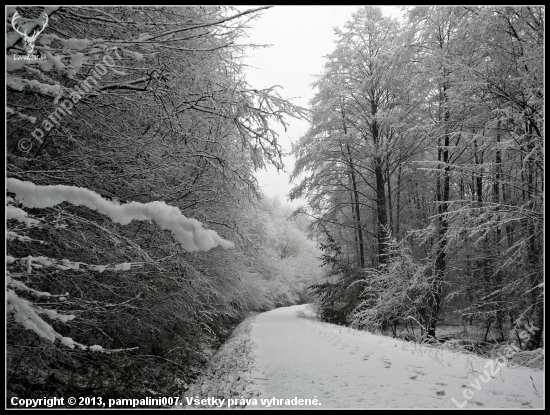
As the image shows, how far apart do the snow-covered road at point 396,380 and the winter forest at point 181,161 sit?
1389 mm

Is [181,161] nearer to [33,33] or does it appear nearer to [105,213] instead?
[33,33]

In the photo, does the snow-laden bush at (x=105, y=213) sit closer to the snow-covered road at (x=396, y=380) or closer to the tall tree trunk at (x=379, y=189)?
the snow-covered road at (x=396, y=380)

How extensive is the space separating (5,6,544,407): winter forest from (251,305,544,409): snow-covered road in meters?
1.39

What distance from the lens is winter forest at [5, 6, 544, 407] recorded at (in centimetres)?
239

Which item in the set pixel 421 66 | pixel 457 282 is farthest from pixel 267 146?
pixel 457 282

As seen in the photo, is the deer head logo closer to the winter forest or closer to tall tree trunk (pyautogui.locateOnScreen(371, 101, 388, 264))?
the winter forest

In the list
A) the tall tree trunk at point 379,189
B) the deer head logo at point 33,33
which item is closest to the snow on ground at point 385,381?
the deer head logo at point 33,33

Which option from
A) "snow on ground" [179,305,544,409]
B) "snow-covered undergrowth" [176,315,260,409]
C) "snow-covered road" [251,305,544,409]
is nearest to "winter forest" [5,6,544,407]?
"snow-covered undergrowth" [176,315,260,409]

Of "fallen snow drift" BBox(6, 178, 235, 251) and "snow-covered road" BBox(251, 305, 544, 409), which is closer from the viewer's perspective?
"fallen snow drift" BBox(6, 178, 235, 251)

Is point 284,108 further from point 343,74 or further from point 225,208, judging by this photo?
point 343,74

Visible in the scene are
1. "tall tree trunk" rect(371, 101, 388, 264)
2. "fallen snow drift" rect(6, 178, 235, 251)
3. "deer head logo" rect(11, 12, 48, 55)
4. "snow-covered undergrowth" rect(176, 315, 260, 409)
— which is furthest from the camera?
"tall tree trunk" rect(371, 101, 388, 264)

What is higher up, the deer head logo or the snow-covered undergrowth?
the deer head logo
